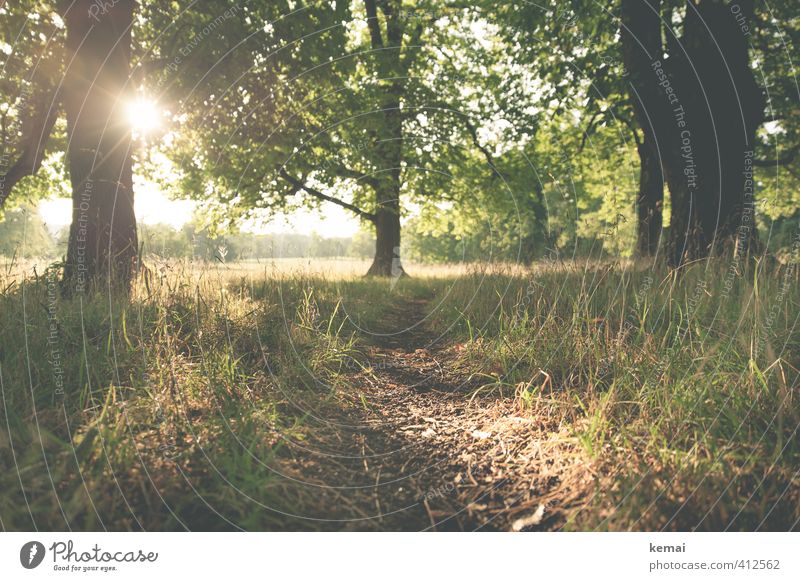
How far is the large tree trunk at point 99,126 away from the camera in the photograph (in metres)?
5.18

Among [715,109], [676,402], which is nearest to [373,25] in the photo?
[715,109]

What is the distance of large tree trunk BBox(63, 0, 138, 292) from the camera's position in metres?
5.18

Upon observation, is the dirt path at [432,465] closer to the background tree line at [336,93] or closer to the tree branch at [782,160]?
the background tree line at [336,93]

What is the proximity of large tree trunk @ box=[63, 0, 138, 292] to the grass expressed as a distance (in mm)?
1948

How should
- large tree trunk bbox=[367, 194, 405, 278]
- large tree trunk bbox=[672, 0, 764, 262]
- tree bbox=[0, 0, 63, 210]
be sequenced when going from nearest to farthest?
tree bbox=[0, 0, 63, 210] < large tree trunk bbox=[672, 0, 764, 262] < large tree trunk bbox=[367, 194, 405, 278]

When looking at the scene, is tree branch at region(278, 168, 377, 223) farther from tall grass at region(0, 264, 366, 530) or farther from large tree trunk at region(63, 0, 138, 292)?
tall grass at region(0, 264, 366, 530)

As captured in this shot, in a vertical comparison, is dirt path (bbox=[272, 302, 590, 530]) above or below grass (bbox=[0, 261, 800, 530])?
below

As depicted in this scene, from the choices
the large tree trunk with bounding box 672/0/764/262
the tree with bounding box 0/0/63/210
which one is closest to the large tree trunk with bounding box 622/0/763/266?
the large tree trunk with bounding box 672/0/764/262

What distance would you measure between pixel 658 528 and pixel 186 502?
1849 millimetres

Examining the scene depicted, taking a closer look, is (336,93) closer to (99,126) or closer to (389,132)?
(389,132)

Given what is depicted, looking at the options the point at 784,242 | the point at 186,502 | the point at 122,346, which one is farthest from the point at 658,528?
the point at 784,242

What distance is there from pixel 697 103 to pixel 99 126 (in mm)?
8881

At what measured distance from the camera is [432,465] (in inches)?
80.6
